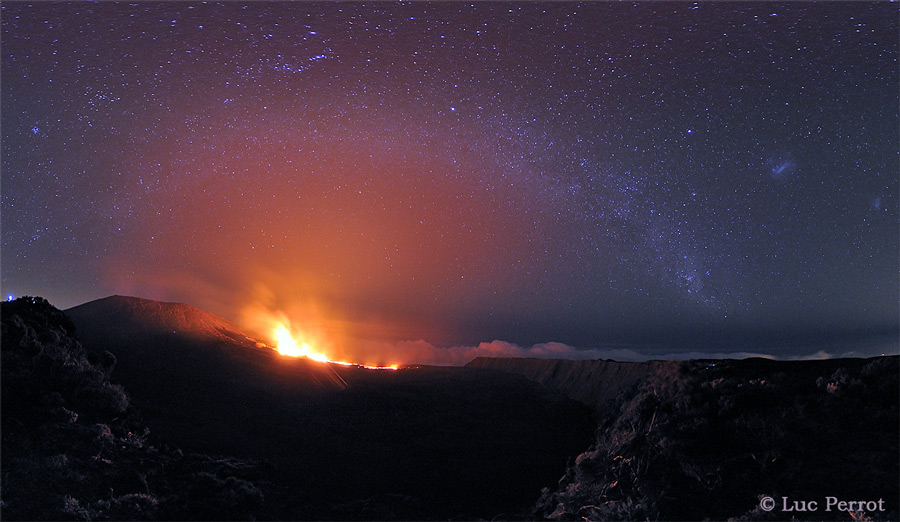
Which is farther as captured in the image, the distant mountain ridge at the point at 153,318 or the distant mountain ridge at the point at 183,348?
the distant mountain ridge at the point at 153,318

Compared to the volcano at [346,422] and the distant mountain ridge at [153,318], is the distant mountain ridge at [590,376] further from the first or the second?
the distant mountain ridge at [153,318]

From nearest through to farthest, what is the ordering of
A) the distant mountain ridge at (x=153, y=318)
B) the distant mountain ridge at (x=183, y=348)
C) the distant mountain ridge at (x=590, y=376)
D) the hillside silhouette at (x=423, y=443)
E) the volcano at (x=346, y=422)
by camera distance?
the hillside silhouette at (x=423, y=443), the volcano at (x=346, y=422), the distant mountain ridge at (x=590, y=376), the distant mountain ridge at (x=183, y=348), the distant mountain ridge at (x=153, y=318)

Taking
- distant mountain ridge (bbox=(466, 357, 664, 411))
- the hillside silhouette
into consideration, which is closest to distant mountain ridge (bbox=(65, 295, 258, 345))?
the hillside silhouette

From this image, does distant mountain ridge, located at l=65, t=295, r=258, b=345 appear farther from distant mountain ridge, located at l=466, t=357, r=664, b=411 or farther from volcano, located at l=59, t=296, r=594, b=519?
distant mountain ridge, located at l=466, t=357, r=664, b=411

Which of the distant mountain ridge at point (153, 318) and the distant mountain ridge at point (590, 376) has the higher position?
the distant mountain ridge at point (153, 318)

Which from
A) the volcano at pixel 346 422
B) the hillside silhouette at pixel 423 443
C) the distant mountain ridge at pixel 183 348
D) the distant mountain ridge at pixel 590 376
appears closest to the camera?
the hillside silhouette at pixel 423 443

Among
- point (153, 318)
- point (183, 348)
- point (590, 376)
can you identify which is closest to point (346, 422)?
point (183, 348)

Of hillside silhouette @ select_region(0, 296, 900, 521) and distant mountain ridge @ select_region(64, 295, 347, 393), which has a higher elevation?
distant mountain ridge @ select_region(64, 295, 347, 393)

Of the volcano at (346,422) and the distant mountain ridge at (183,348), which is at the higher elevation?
the distant mountain ridge at (183,348)

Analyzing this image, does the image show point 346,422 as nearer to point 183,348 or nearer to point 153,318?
point 183,348

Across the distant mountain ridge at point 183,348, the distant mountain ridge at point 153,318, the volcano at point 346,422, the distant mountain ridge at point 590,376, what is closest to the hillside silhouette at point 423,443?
the volcano at point 346,422

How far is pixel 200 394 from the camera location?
3111 centimetres

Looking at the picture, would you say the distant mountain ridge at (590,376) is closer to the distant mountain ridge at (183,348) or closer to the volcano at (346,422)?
the volcano at (346,422)

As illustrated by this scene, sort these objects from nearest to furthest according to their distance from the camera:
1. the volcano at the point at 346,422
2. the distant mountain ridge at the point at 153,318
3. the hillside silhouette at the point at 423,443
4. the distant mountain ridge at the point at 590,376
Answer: the hillside silhouette at the point at 423,443
the volcano at the point at 346,422
the distant mountain ridge at the point at 590,376
the distant mountain ridge at the point at 153,318
